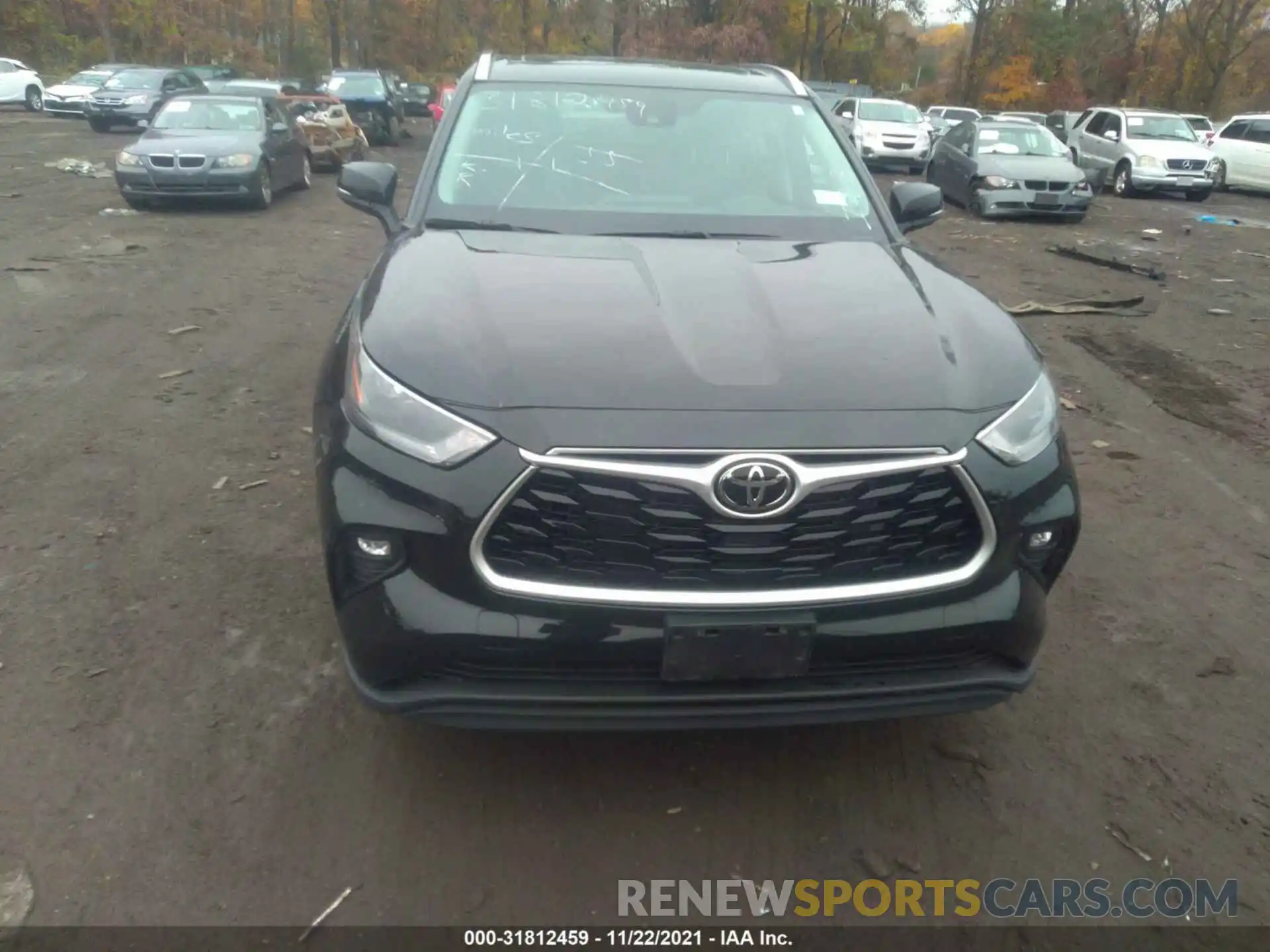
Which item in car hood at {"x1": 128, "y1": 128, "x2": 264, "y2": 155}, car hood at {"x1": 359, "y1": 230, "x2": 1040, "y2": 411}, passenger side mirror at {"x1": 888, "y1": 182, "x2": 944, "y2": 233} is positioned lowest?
car hood at {"x1": 128, "y1": 128, "x2": 264, "y2": 155}

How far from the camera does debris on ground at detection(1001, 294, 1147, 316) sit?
8.77m

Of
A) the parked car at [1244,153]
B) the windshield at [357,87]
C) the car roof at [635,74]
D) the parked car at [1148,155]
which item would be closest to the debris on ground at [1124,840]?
the car roof at [635,74]

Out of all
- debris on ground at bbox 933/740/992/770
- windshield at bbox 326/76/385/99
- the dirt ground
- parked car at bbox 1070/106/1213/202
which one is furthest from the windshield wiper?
windshield at bbox 326/76/385/99

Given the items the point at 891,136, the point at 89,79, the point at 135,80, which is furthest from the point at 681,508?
the point at 89,79

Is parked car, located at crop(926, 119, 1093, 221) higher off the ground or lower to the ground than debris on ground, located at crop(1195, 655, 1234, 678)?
higher

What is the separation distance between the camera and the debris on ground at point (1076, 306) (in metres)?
8.77

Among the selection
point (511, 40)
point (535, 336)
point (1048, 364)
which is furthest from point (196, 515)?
point (511, 40)

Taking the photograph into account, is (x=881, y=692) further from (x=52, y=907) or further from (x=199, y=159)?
(x=199, y=159)

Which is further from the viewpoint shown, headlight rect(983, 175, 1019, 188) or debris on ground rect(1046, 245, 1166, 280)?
headlight rect(983, 175, 1019, 188)

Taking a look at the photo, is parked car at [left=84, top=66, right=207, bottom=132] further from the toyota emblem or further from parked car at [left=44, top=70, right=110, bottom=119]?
the toyota emblem

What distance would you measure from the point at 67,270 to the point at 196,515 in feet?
20.2

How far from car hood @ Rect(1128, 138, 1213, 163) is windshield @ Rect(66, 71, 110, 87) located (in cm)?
2716

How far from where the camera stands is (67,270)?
9164mm

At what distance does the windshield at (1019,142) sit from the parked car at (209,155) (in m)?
10.2
